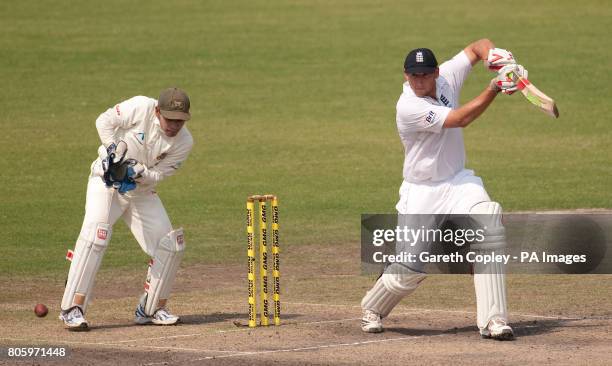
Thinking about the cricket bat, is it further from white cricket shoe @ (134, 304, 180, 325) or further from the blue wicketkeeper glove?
white cricket shoe @ (134, 304, 180, 325)

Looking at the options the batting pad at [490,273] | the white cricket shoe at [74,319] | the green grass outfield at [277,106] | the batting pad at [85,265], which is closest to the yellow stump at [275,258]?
the batting pad at [85,265]

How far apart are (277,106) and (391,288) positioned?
14444 millimetres

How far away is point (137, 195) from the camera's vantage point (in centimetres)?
1088

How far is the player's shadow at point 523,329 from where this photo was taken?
1025cm

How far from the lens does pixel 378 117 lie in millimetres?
23484

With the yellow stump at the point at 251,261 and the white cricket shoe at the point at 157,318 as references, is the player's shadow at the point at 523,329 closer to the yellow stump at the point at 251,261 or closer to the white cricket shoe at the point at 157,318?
the yellow stump at the point at 251,261

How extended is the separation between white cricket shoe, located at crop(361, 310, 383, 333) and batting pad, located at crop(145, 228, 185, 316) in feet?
5.31

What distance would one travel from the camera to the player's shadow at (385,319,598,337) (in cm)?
1025

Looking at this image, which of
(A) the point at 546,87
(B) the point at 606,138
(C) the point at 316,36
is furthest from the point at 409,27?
(B) the point at 606,138

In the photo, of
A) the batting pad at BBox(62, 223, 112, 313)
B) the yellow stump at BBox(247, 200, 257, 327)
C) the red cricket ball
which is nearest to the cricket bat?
the yellow stump at BBox(247, 200, 257, 327)

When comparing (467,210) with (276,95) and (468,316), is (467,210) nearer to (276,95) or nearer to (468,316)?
(468,316)

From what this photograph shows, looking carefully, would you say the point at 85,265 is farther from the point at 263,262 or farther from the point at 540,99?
the point at 540,99

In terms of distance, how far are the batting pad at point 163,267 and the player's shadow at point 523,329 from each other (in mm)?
1785

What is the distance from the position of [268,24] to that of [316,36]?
1759 mm
